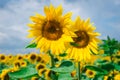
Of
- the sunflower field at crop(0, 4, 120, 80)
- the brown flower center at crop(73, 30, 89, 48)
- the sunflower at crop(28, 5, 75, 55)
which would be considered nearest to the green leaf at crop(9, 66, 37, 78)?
the sunflower field at crop(0, 4, 120, 80)

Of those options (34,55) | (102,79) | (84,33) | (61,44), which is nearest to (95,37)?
(84,33)

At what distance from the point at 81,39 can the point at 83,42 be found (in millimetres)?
150

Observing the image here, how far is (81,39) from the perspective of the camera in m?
4.17

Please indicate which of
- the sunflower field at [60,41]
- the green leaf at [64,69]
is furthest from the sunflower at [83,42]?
the green leaf at [64,69]

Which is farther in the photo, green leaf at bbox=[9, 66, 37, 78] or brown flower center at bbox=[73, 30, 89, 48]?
brown flower center at bbox=[73, 30, 89, 48]

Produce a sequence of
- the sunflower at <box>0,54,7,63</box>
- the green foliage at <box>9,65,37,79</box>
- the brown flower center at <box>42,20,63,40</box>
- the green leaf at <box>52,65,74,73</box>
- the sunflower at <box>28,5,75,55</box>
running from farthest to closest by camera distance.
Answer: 1. the sunflower at <box>0,54,7,63</box>
2. the brown flower center at <box>42,20,63,40</box>
3. the sunflower at <box>28,5,75,55</box>
4. the green foliage at <box>9,65,37,79</box>
5. the green leaf at <box>52,65,74,73</box>

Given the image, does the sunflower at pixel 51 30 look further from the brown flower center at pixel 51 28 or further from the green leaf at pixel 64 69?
the green leaf at pixel 64 69

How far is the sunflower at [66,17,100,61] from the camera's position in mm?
4152

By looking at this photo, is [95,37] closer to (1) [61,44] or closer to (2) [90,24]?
(2) [90,24]

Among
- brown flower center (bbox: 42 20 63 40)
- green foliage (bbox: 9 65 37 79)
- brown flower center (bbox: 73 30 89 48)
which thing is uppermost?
brown flower center (bbox: 42 20 63 40)

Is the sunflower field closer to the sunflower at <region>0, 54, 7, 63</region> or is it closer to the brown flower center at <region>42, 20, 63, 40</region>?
the brown flower center at <region>42, 20, 63, 40</region>

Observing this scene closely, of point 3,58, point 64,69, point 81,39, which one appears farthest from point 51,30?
point 3,58

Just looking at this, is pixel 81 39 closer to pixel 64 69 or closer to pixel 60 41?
pixel 60 41

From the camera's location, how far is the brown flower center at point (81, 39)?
4133 millimetres
